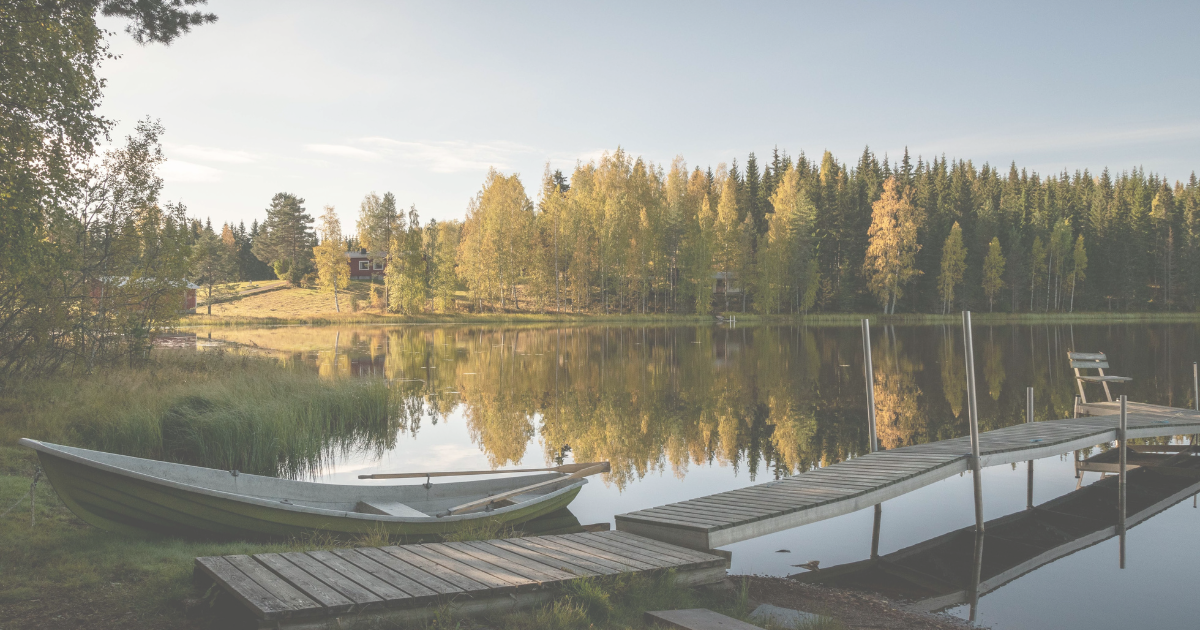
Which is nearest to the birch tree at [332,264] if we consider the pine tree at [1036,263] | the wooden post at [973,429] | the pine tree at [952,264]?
the pine tree at [952,264]

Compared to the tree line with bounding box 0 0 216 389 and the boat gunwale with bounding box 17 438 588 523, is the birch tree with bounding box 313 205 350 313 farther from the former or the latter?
the boat gunwale with bounding box 17 438 588 523

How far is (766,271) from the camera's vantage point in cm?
6619

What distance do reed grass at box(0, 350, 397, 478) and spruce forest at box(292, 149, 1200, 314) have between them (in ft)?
150

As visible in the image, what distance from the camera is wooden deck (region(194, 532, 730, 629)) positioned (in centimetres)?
480

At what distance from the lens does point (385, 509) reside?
8.11 m

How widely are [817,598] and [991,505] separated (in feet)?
18.1

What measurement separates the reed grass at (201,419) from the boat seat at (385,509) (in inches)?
155

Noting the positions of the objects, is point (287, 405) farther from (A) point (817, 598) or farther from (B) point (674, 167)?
(B) point (674, 167)

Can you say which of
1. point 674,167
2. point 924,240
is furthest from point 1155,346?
point 674,167

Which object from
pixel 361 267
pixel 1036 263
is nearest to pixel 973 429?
pixel 1036 263

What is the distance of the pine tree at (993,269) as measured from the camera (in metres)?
72.4

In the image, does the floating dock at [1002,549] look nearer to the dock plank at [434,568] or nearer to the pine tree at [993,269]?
the dock plank at [434,568]

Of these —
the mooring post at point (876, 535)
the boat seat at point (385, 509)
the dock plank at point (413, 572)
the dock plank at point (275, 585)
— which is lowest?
the mooring post at point (876, 535)

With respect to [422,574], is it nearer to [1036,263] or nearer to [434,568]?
[434,568]
